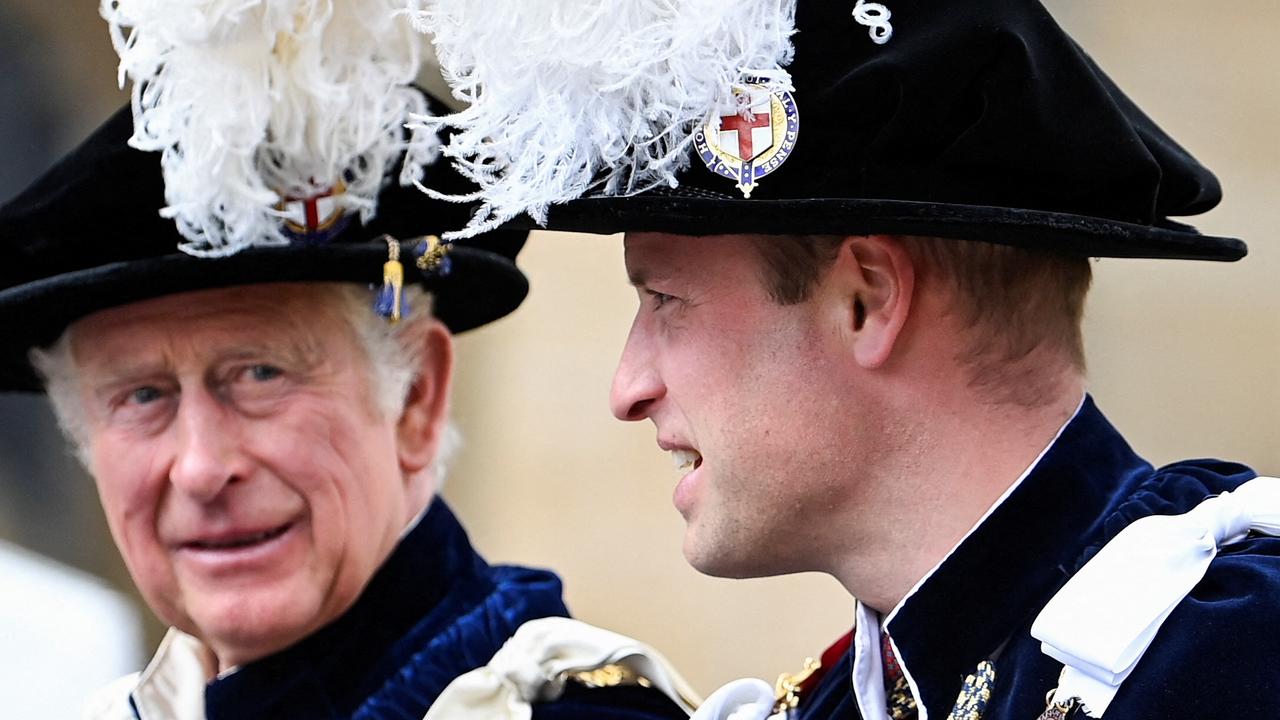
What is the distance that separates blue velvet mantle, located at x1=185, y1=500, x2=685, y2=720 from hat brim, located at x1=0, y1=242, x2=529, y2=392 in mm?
482

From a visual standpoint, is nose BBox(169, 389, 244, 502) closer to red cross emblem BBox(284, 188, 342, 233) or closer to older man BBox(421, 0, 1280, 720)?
red cross emblem BBox(284, 188, 342, 233)

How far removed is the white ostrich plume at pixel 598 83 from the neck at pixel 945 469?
45 centimetres

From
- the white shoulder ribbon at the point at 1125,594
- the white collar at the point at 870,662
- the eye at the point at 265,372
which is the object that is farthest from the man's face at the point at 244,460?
the white shoulder ribbon at the point at 1125,594

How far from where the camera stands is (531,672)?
9.01 feet

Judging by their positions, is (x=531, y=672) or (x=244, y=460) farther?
(x=244, y=460)

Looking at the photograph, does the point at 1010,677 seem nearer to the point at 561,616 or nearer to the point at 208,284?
the point at 561,616

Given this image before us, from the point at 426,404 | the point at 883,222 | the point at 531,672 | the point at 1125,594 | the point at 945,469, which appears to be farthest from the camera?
the point at 426,404

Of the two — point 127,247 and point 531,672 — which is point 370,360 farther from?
point 531,672

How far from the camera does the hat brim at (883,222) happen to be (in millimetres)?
1946

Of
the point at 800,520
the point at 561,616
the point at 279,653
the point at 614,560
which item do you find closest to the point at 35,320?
the point at 279,653

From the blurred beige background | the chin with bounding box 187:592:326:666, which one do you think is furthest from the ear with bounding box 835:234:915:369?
the blurred beige background

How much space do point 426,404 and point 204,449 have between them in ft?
1.48

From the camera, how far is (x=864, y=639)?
87.4 inches

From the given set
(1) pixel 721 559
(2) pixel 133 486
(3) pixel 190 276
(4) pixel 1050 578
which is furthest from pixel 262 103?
(4) pixel 1050 578
